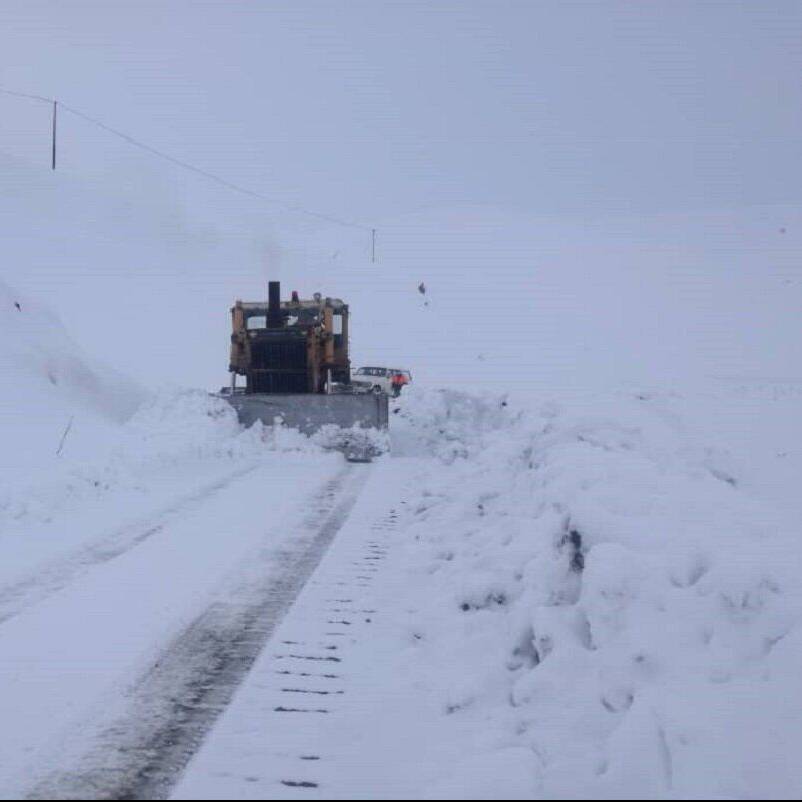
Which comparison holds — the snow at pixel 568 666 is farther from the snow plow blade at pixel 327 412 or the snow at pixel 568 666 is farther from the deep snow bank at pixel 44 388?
the snow plow blade at pixel 327 412

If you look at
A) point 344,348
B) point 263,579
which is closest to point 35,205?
point 344,348

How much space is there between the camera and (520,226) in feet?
245

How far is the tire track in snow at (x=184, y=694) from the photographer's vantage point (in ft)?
11.8

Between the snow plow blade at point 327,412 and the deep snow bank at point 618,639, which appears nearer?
the deep snow bank at point 618,639

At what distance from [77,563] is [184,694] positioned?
3048 mm

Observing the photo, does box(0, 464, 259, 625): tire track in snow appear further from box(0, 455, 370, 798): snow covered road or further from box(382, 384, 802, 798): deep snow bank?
box(382, 384, 802, 798): deep snow bank

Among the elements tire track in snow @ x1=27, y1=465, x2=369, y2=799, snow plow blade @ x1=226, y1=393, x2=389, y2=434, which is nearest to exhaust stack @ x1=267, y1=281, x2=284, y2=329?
snow plow blade @ x1=226, y1=393, x2=389, y2=434

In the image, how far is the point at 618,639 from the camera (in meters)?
4.01

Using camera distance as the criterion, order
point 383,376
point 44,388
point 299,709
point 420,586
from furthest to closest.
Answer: point 383,376 < point 44,388 < point 420,586 < point 299,709

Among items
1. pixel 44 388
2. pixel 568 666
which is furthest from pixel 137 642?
pixel 44 388

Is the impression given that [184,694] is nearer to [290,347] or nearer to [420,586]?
[420,586]

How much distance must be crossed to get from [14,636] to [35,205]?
4271 centimetres

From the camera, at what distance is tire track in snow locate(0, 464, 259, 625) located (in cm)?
607

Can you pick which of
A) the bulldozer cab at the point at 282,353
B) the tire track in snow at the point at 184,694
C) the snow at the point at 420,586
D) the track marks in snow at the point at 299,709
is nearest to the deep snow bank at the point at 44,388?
the snow at the point at 420,586
